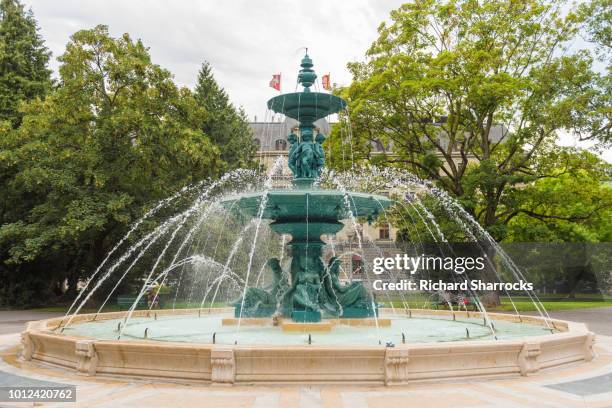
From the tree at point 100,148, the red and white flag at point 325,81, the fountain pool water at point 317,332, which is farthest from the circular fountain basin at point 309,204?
the tree at point 100,148

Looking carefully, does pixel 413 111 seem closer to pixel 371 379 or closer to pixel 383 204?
pixel 383 204

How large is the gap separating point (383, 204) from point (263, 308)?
159 inches

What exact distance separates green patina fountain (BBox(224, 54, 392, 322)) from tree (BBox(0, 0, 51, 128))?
82.0 feet

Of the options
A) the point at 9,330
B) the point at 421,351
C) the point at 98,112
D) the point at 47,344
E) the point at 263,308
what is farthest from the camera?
the point at 98,112

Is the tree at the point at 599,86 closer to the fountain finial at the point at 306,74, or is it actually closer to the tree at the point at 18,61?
the fountain finial at the point at 306,74

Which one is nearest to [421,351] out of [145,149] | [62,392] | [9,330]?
[62,392]

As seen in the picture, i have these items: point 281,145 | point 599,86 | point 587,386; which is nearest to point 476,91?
point 599,86

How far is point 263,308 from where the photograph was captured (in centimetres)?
1388

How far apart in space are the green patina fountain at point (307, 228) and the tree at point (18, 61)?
24979 millimetres

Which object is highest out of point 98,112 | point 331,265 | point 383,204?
point 98,112

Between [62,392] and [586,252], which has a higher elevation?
[586,252]

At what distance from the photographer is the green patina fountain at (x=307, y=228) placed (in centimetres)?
1304

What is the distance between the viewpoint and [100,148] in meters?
28.5

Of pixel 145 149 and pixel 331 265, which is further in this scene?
pixel 145 149
